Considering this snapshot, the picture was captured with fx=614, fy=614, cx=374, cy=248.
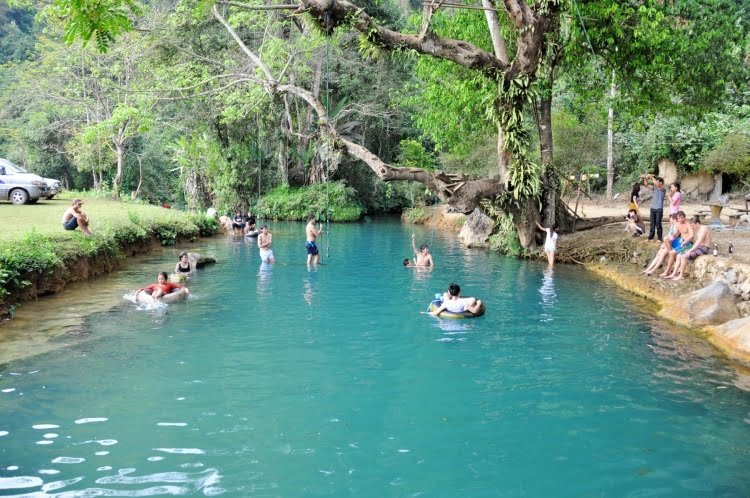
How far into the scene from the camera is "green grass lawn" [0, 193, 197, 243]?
17.4 metres

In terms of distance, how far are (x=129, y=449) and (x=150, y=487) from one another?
3.29 feet

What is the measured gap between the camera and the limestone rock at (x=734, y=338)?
11.0 meters

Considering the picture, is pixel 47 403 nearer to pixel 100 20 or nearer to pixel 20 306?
pixel 100 20

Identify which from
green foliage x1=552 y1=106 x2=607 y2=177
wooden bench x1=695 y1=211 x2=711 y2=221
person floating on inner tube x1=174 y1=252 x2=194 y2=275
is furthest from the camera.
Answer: green foliage x1=552 y1=106 x2=607 y2=177

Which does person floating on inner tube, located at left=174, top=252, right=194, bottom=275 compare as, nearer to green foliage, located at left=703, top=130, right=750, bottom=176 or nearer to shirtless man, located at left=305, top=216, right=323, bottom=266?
shirtless man, located at left=305, top=216, right=323, bottom=266

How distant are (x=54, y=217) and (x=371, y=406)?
1814 cm

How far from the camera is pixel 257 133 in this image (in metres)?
42.9

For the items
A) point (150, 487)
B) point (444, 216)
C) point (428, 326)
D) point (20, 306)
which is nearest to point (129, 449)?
point (150, 487)

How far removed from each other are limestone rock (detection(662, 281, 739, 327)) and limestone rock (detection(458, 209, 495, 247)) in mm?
13962

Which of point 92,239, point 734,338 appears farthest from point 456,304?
point 92,239

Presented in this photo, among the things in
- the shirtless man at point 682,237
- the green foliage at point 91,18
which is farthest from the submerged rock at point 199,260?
the shirtless man at point 682,237

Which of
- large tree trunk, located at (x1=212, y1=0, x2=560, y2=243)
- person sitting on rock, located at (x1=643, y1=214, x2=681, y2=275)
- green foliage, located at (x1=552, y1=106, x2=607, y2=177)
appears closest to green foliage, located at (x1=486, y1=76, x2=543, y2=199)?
large tree trunk, located at (x1=212, y1=0, x2=560, y2=243)

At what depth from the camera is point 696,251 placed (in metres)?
16.1

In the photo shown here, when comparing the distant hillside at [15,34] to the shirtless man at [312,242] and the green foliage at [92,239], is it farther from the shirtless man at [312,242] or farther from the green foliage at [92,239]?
the shirtless man at [312,242]
